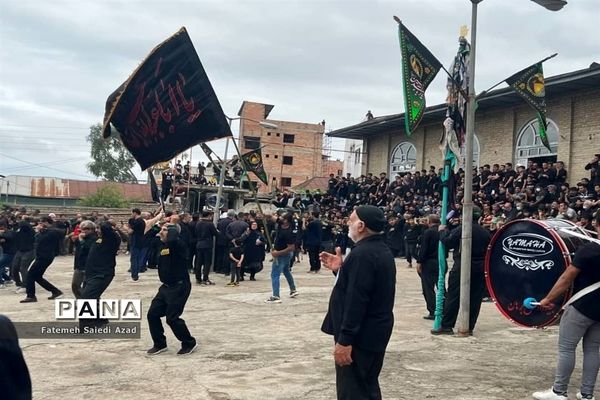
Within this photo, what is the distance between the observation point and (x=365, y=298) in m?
3.75

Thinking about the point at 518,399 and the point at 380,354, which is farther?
the point at 518,399

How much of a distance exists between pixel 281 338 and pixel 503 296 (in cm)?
315

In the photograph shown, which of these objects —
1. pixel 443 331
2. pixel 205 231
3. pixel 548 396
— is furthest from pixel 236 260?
pixel 548 396

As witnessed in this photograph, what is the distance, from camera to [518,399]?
5285 mm

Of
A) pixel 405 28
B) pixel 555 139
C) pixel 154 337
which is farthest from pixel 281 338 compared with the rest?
pixel 555 139

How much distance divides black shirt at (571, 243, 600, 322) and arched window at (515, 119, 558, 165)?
18.9 meters

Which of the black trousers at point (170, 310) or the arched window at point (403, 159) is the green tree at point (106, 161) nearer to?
the arched window at point (403, 159)

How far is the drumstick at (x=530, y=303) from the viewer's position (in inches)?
225

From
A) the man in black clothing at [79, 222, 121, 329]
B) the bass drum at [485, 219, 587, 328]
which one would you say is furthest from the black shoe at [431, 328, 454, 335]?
the man in black clothing at [79, 222, 121, 329]

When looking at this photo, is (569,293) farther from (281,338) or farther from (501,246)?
(281,338)

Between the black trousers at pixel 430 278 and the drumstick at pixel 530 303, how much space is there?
324 centimetres

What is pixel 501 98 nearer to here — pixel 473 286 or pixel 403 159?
pixel 403 159

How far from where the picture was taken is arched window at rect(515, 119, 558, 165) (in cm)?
2227

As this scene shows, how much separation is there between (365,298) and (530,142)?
2169 cm
